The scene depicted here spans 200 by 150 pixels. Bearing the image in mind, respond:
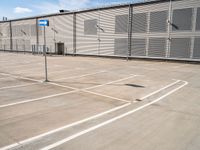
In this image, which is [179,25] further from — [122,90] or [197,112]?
[197,112]

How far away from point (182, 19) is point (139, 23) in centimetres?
532

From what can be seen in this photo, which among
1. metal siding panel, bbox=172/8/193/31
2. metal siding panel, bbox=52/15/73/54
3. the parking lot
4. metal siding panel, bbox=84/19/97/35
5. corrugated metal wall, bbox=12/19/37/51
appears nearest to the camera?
the parking lot

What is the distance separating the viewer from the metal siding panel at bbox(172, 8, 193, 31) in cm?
2097

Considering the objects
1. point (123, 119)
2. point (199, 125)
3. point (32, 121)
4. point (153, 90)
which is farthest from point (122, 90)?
point (32, 121)

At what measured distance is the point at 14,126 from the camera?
5.21 metres

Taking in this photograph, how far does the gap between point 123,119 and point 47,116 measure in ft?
7.65

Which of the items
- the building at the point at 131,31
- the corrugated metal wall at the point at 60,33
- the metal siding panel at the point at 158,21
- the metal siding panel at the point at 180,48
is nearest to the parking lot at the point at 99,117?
the metal siding panel at the point at 180,48

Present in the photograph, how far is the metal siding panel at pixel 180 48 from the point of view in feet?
69.9

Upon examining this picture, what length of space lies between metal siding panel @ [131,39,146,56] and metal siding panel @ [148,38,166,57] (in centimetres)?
83

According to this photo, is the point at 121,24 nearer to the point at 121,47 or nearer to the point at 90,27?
the point at 121,47

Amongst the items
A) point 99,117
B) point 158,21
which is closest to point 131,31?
point 158,21

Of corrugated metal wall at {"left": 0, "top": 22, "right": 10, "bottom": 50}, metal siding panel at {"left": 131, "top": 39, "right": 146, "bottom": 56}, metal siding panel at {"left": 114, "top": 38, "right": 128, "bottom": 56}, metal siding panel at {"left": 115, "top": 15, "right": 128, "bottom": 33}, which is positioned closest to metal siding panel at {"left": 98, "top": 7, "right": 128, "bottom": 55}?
metal siding panel at {"left": 115, "top": 15, "right": 128, "bottom": 33}

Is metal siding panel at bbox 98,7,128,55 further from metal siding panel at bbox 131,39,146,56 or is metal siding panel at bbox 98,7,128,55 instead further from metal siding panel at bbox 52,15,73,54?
metal siding panel at bbox 52,15,73,54

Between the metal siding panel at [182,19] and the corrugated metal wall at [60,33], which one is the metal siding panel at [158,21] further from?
the corrugated metal wall at [60,33]
